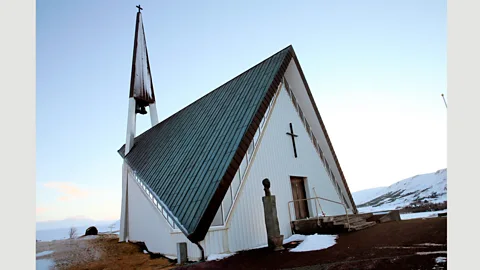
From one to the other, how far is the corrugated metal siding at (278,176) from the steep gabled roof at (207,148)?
1.01 metres

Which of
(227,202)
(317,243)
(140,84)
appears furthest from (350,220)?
(140,84)

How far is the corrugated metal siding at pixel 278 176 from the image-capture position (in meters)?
7.54

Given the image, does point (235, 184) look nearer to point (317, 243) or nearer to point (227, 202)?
point (227, 202)

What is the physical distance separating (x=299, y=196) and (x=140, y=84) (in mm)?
12165

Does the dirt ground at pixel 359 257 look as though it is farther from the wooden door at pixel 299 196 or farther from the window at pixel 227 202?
the wooden door at pixel 299 196

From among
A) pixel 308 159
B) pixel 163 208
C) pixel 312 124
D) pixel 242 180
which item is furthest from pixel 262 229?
pixel 312 124

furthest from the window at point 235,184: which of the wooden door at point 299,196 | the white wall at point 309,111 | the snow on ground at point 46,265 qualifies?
the snow on ground at point 46,265

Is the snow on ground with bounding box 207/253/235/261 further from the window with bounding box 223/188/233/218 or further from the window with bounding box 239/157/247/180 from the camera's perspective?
the window with bounding box 239/157/247/180

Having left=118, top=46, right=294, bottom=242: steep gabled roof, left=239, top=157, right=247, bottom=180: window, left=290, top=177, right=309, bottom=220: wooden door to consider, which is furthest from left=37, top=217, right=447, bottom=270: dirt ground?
left=290, top=177, right=309, bottom=220: wooden door

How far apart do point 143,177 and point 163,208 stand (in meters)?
2.87

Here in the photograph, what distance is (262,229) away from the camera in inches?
314

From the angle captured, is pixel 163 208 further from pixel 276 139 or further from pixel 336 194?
pixel 336 194

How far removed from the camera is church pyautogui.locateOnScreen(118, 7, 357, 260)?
7055 mm

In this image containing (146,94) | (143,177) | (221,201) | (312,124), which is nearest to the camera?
(221,201)
